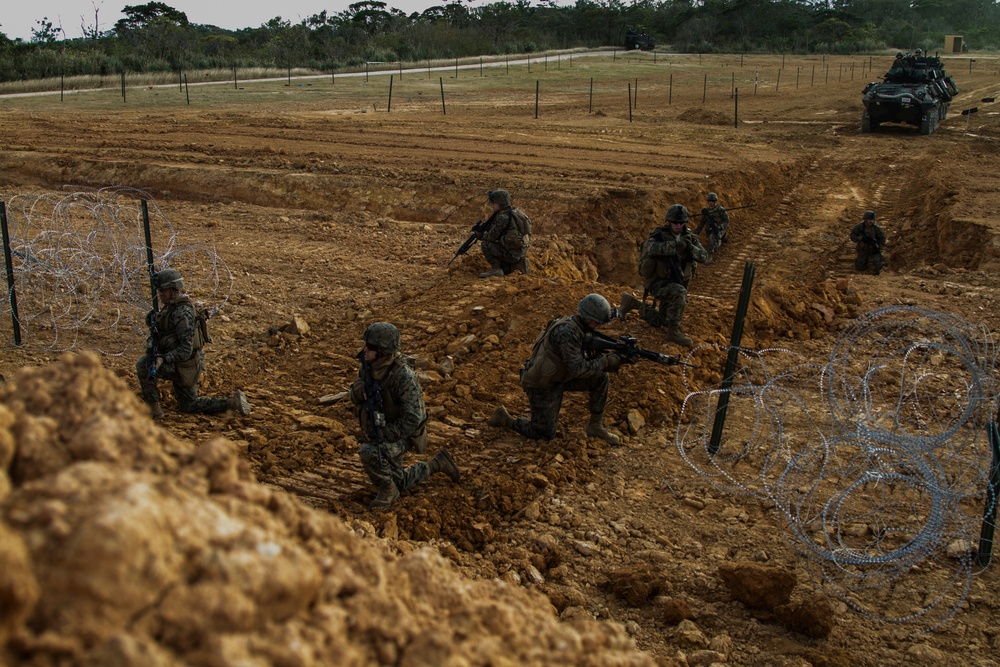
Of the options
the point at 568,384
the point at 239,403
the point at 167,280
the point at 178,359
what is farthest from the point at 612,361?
the point at 167,280

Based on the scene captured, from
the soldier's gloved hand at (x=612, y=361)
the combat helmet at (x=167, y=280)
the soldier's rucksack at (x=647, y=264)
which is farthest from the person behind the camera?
the soldier's rucksack at (x=647, y=264)

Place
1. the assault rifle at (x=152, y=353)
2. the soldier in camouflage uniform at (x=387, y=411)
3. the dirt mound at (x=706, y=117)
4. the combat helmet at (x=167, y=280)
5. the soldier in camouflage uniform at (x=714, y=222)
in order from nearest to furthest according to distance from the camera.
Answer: the soldier in camouflage uniform at (x=387, y=411) → the combat helmet at (x=167, y=280) → the assault rifle at (x=152, y=353) → the soldier in camouflage uniform at (x=714, y=222) → the dirt mound at (x=706, y=117)

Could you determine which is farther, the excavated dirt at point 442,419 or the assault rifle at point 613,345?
the assault rifle at point 613,345

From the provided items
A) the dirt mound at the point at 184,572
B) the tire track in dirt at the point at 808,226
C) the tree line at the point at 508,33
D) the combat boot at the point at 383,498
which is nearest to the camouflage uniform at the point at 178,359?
the combat boot at the point at 383,498

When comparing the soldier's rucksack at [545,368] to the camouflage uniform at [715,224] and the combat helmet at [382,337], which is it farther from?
the camouflage uniform at [715,224]

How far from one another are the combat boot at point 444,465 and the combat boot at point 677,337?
3.55m

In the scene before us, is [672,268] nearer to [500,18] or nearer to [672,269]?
[672,269]

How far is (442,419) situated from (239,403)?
1.81 metres

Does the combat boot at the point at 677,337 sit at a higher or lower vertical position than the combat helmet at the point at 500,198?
lower

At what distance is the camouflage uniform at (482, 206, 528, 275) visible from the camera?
11.3m

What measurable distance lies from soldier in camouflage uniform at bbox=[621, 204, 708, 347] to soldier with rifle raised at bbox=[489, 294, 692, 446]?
2029 millimetres

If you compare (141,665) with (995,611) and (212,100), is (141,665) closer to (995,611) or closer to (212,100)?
(995,611)

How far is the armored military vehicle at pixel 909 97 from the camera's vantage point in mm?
23359

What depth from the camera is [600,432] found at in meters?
7.54
